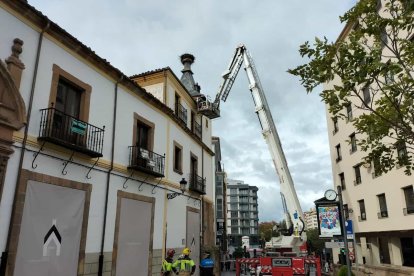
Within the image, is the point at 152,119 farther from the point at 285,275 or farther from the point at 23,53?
the point at 285,275

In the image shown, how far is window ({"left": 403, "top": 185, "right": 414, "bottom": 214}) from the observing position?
62.6 feet

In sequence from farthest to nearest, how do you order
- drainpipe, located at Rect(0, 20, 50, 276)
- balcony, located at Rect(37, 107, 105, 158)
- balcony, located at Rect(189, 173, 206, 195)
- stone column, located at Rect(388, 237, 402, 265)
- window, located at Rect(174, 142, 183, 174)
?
stone column, located at Rect(388, 237, 402, 265), balcony, located at Rect(189, 173, 206, 195), window, located at Rect(174, 142, 183, 174), balcony, located at Rect(37, 107, 105, 158), drainpipe, located at Rect(0, 20, 50, 276)

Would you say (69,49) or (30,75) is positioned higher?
(69,49)

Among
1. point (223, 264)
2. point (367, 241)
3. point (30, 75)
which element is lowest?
point (223, 264)

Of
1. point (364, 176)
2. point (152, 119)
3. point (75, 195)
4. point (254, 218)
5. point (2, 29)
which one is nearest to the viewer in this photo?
point (2, 29)

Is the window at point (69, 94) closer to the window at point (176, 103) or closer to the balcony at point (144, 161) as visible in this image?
the balcony at point (144, 161)

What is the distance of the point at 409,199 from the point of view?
63.4 feet

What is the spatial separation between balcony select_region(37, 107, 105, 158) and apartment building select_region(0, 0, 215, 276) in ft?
0.10

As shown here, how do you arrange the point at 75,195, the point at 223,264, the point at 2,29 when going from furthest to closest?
the point at 223,264
the point at 75,195
the point at 2,29

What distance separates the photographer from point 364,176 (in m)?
24.1

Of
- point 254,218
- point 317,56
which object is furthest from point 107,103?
point 254,218

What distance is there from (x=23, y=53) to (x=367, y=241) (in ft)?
78.0

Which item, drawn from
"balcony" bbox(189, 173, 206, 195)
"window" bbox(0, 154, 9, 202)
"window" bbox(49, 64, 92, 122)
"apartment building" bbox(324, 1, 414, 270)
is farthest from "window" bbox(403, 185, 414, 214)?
"window" bbox(0, 154, 9, 202)

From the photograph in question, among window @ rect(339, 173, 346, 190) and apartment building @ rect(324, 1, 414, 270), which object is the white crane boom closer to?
apartment building @ rect(324, 1, 414, 270)
